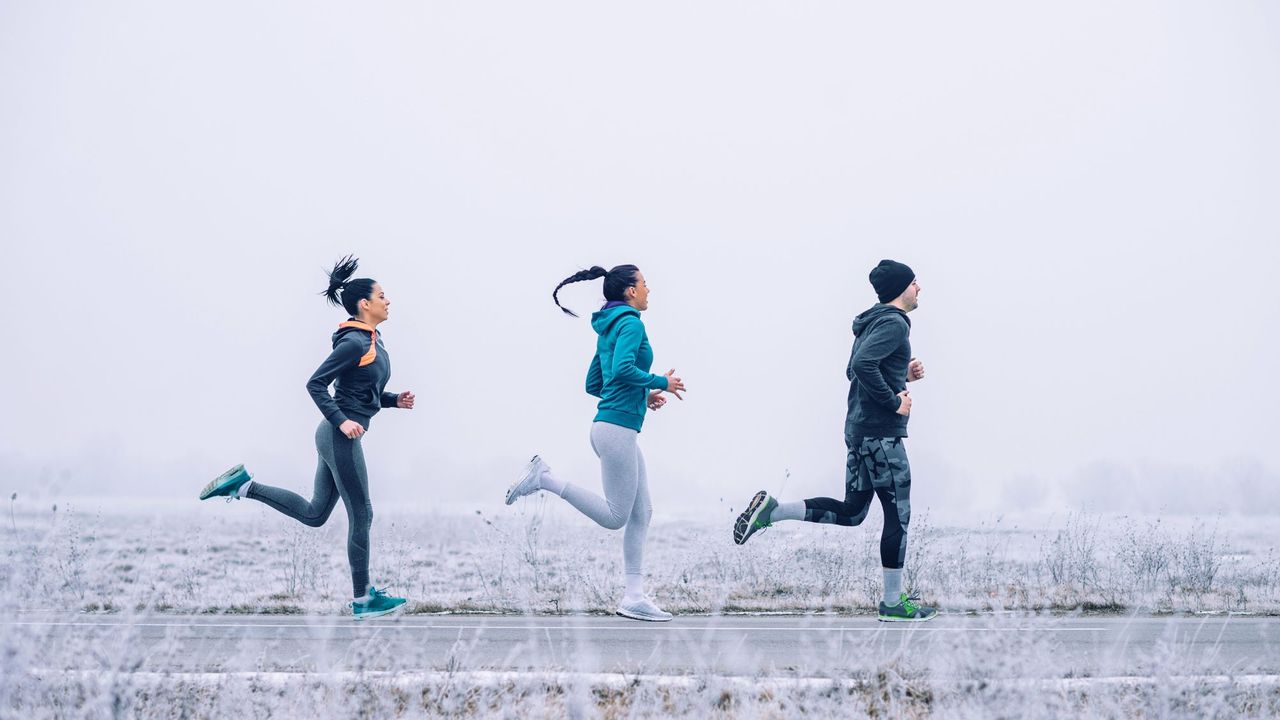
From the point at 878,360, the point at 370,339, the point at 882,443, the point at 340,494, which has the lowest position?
the point at 340,494

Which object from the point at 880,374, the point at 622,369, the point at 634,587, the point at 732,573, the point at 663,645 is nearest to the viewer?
the point at 663,645

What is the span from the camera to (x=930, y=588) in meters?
9.75

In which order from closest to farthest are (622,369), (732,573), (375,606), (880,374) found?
1. (622,369)
2. (880,374)
3. (375,606)
4. (732,573)

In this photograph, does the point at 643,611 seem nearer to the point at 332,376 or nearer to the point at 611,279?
the point at 611,279

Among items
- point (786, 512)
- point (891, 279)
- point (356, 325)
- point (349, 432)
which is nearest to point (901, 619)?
point (786, 512)

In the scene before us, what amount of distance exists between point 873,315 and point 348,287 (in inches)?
155

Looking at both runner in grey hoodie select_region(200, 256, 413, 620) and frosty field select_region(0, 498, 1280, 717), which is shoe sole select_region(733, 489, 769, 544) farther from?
runner in grey hoodie select_region(200, 256, 413, 620)

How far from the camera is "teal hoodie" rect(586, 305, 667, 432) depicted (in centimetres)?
707

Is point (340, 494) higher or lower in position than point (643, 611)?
higher

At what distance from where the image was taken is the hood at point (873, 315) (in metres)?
7.50

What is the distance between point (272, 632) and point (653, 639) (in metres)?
2.83

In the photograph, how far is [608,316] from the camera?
7426mm

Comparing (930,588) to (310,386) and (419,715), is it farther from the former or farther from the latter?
(419,715)

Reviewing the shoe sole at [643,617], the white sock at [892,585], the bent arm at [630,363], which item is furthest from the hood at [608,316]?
the white sock at [892,585]
